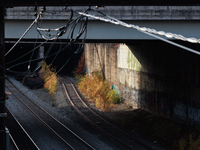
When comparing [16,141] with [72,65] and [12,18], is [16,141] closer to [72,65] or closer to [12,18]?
[12,18]

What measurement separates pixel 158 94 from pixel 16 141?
33.9 ft

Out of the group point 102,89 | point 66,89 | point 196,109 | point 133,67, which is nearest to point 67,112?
point 102,89

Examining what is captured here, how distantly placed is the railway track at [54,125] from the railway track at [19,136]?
5.42ft

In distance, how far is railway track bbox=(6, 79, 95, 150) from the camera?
14.6 metres

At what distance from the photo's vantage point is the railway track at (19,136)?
47.0ft

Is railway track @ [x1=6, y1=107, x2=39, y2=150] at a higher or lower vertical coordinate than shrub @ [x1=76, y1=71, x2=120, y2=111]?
lower

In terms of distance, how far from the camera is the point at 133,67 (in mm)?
22969

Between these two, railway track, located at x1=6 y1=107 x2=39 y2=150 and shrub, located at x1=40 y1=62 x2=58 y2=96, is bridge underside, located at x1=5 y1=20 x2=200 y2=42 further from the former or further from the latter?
shrub, located at x1=40 y1=62 x2=58 y2=96

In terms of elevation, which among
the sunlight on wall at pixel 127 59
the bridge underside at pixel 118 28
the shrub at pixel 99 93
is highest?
the bridge underside at pixel 118 28

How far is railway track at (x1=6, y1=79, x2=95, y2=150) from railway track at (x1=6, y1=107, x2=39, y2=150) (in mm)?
1652

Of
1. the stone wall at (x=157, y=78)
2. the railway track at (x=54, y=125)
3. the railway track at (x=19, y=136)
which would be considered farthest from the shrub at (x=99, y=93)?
the railway track at (x=19, y=136)
